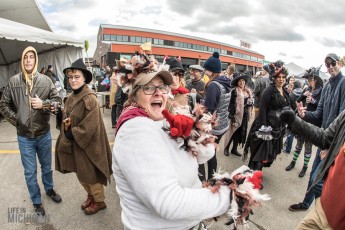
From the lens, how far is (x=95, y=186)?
3145 millimetres

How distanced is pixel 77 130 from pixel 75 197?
135 centimetres

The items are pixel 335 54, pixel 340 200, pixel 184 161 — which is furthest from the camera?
pixel 335 54

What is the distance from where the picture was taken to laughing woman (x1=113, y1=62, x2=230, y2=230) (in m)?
1.07

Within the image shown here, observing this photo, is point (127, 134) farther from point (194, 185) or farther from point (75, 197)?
point (75, 197)

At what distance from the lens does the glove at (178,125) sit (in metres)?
1.22

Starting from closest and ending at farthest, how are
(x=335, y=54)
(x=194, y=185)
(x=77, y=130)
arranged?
1. (x=194, y=185)
2. (x=77, y=130)
3. (x=335, y=54)

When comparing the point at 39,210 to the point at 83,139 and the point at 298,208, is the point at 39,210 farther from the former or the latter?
the point at 298,208

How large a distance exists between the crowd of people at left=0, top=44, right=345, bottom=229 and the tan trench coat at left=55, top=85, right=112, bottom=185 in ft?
0.04

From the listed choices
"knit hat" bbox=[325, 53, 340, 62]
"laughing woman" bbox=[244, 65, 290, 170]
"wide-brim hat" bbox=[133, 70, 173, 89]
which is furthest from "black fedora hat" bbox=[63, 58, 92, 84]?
"knit hat" bbox=[325, 53, 340, 62]

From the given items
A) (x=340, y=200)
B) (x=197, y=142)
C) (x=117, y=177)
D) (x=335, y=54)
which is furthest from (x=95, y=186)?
(x=335, y=54)

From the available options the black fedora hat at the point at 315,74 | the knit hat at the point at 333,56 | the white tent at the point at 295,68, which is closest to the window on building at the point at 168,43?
the white tent at the point at 295,68

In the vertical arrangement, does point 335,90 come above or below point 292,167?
above

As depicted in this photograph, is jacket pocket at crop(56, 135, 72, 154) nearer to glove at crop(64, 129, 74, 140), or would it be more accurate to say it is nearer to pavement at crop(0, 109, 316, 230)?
glove at crop(64, 129, 74, 140)

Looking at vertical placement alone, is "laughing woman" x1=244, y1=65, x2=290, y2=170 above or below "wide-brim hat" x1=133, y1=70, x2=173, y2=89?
below
